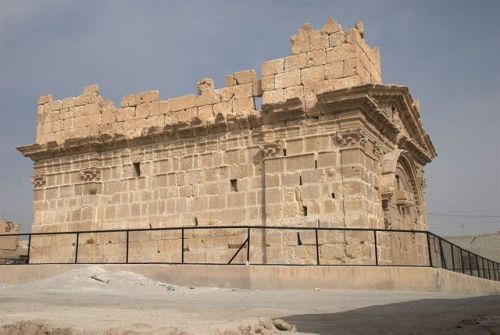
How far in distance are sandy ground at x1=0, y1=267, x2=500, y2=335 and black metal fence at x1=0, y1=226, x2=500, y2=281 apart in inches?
49.4

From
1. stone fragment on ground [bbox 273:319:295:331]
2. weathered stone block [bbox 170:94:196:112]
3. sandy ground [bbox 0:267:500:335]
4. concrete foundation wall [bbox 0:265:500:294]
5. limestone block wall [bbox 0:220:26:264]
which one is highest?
weathered stone block [bbox 170:94:196:112]

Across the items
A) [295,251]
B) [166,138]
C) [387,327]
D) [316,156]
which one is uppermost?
[166,138]

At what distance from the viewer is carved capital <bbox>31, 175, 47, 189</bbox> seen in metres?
18.9

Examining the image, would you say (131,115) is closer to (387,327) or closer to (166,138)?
(166,138)

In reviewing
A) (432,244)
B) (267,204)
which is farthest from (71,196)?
(432,244)

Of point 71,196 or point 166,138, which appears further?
point 71,196

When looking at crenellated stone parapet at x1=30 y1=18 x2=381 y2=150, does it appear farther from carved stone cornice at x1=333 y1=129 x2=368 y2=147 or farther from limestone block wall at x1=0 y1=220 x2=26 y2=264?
limestone block wall at x1=0 y1=220 x2=26 y2=264

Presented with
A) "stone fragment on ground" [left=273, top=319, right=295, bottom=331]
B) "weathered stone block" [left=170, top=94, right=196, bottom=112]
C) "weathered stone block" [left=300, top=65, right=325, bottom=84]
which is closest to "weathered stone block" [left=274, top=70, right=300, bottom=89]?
"weathered stone block" [left=300, top=65, right=325, bottom=84]

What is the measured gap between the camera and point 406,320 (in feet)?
21.6

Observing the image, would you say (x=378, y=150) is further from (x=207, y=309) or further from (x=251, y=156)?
(x=207, y=309)

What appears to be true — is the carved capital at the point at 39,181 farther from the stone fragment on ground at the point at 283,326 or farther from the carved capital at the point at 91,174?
the stone fragment on ground at the point at 283,326

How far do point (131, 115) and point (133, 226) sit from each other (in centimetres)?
365

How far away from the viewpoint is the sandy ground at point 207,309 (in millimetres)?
5902

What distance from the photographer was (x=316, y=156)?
1413 cm
